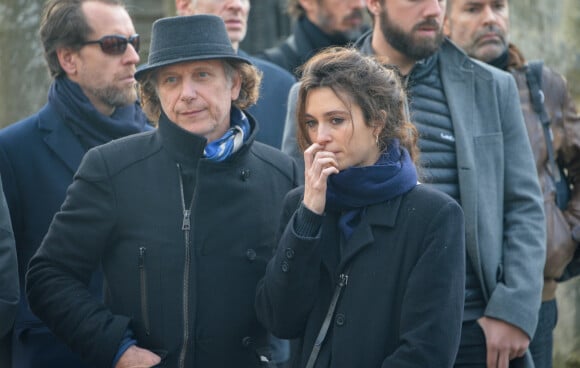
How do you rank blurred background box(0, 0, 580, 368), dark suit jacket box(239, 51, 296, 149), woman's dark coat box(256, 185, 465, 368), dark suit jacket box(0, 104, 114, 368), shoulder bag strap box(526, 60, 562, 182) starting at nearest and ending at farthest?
1. woman's dark coat box(256, 185, 465, 368)
2. dark suit jacket box(0, 104, 114, 368)
3. shoulder bag strap box(526, 60, 562, 182)
4. dark suit jacket box(239, 51, 296, 149)
5. blurred background box(0, 0, 580, 368)

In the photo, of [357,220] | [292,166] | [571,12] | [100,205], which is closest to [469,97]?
[292,166]

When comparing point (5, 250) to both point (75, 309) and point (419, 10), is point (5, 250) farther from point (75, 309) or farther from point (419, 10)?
point (419, 10)

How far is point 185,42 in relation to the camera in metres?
4.71

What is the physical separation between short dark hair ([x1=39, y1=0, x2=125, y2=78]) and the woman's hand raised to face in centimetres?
177

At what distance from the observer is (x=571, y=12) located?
7922 millimetres

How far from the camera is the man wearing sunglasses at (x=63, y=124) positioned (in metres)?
5.16

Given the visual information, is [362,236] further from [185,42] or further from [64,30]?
[64,30]

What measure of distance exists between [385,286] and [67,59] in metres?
2.09

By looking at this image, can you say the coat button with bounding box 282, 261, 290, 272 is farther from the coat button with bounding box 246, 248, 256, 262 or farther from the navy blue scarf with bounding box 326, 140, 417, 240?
the coat button with bounding box 246, 248, 256, 262

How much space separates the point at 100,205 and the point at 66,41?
50.8 inches

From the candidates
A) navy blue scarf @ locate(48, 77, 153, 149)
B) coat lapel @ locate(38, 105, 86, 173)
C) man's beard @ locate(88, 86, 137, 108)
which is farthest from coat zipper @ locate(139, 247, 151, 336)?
man's beard @ locate(88, 86, 137, 108)

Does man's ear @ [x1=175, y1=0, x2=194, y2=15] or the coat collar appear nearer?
the coat collar

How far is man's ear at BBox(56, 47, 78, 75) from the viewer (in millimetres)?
5617

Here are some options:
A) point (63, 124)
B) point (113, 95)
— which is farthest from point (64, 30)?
point (63, 124)
